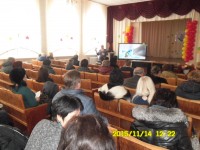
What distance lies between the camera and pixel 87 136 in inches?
30.4

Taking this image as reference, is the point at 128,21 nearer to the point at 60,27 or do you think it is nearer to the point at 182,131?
the point at 60,27

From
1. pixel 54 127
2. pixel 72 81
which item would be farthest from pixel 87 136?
pixel 72 81

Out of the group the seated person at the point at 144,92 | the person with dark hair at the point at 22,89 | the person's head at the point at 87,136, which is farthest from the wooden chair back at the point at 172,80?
the person's head at the point at 87,136

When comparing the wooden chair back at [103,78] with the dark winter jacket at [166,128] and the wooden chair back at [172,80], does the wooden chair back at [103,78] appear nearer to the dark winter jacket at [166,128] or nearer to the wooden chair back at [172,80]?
the wooden chair back at [172,80]

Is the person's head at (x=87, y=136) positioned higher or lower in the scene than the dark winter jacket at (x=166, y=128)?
higher

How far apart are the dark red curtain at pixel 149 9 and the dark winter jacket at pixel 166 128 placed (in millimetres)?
8393

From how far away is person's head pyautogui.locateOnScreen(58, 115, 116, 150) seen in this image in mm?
758

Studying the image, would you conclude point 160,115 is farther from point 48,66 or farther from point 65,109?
point 48,66

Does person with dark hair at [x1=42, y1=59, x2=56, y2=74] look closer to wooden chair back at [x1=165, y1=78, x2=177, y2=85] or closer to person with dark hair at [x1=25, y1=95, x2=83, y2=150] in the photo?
wooden chair back at [x1=165, y1=78, x2=177, y2=85]

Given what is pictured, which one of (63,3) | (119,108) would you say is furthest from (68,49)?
(119,108)

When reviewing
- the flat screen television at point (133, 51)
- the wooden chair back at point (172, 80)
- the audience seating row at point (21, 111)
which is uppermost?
the flat screen television at point (133, 51)

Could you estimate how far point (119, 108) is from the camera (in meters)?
2.72

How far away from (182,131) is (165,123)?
0.16 m

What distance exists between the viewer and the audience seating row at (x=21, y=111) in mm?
2738
